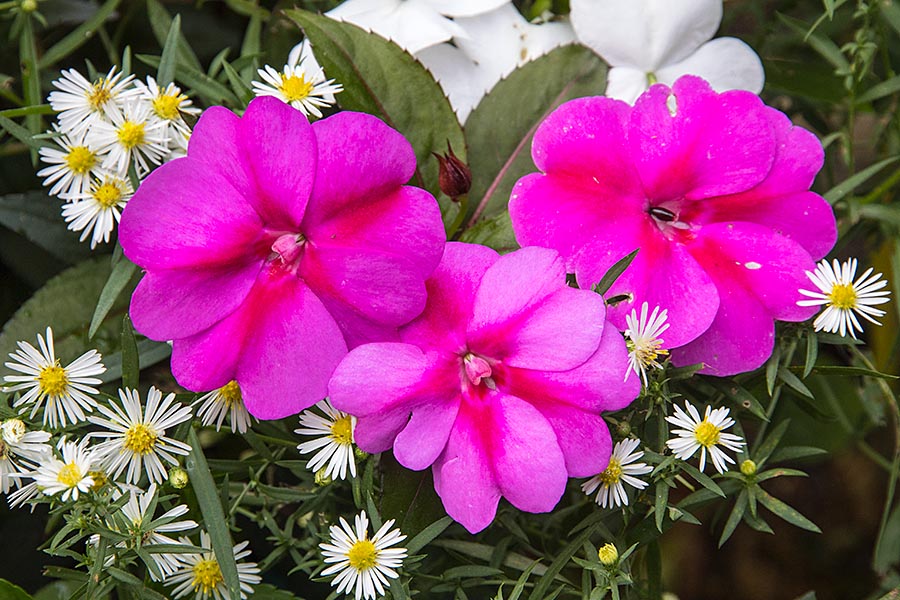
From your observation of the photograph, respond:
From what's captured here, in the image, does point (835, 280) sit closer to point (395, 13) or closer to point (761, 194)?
point (761, 194)

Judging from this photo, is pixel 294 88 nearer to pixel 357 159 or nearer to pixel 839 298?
pixel 357 159

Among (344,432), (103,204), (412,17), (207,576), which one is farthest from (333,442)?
(412,17)

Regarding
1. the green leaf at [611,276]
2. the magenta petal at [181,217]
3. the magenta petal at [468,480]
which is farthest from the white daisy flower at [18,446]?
the green leaf at [611,276]

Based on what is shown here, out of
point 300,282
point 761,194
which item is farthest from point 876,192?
point 300,282

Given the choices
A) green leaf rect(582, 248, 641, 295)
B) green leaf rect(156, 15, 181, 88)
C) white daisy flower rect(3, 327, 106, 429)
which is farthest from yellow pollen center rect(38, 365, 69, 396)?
green leaf rect(582, 248, 641, 295)

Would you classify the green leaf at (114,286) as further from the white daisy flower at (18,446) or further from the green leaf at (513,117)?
the green leaf at (513,117)

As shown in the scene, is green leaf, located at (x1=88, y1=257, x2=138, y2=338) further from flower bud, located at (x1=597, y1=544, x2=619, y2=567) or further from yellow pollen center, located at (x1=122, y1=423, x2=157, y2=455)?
flower bud, located at (x1=597, y1=544, x2=619, y2=567)
